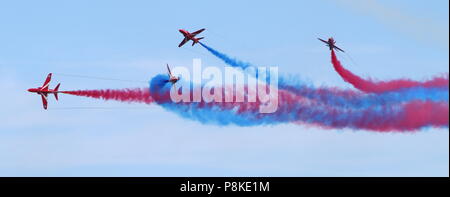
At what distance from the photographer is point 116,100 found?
93.3 meters
